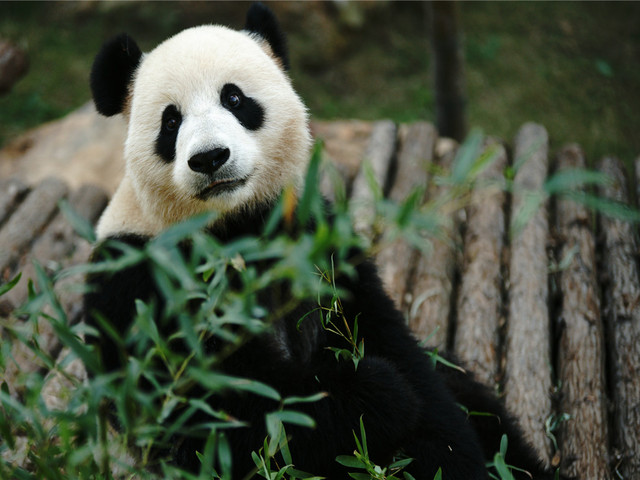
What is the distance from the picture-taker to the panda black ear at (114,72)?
2709 mm

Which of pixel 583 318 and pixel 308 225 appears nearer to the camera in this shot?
pixel 308 225

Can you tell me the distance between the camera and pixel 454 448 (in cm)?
245

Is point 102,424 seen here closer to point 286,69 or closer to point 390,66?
point 286,69

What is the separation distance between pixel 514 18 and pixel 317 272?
24.2 feet

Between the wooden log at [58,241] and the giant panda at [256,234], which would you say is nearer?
the giant panda at [256,234]

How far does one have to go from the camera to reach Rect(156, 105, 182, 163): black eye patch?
8.25 ft

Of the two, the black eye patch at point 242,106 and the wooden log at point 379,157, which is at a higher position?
the black eye patch at point 242,106

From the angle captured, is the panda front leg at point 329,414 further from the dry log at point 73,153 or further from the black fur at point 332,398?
the dry log at point 73,153

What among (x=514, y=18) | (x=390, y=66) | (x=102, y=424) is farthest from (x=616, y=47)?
(x=102, y=424)

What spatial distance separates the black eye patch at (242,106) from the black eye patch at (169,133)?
183 millimetres

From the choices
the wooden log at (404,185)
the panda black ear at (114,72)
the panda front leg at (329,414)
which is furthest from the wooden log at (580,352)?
the panda black ear at (114,72)

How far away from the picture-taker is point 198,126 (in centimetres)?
237

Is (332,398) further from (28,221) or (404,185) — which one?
(28,221)

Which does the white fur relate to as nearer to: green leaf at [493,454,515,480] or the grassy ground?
green leaf at [493,454,515,480]
